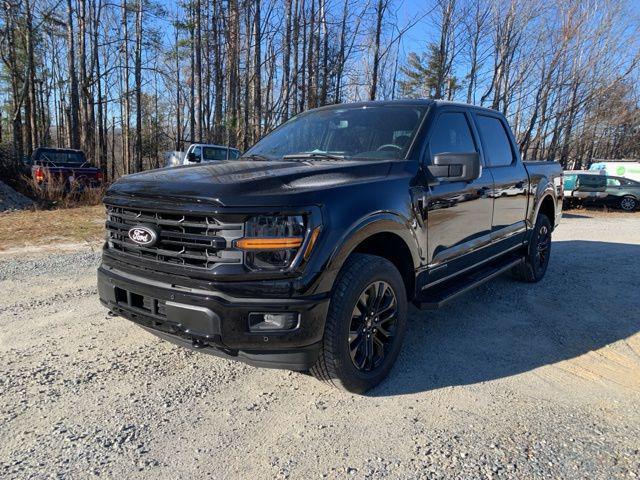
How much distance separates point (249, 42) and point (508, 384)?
2101cm

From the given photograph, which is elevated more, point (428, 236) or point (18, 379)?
point (428, 236)

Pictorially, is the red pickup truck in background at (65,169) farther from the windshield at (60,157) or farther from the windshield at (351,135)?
the windshield at (351,135)

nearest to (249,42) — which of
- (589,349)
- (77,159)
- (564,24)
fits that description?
(77,159)

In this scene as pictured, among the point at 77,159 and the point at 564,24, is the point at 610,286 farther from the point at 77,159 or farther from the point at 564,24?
the point at 564,24

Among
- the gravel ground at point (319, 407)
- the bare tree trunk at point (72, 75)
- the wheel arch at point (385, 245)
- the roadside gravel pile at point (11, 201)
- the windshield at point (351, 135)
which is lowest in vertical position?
the gravel ground at point (319, 407)

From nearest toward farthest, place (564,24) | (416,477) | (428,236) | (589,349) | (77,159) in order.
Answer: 1. (416,477)
2. (428,236)
3. (589,349)
4. (77,159)
5. (564,24)

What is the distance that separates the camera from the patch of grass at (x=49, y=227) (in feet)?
25.1

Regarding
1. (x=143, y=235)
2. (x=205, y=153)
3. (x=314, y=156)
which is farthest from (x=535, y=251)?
(x=205, y=153)

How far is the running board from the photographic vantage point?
3.49 m

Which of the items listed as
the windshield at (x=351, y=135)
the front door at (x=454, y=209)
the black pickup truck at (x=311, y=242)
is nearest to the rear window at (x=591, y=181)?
the front door at (x=454, y=209)

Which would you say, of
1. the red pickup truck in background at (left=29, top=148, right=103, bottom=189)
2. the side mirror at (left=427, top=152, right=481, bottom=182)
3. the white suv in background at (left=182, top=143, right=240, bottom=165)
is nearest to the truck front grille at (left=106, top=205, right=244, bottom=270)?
the side mirror at (left=427, top=152, right=481, bottom=182)

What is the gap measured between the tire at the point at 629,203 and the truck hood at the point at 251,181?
19396mm

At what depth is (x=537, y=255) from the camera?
5770 mm

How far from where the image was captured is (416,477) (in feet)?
7.35
